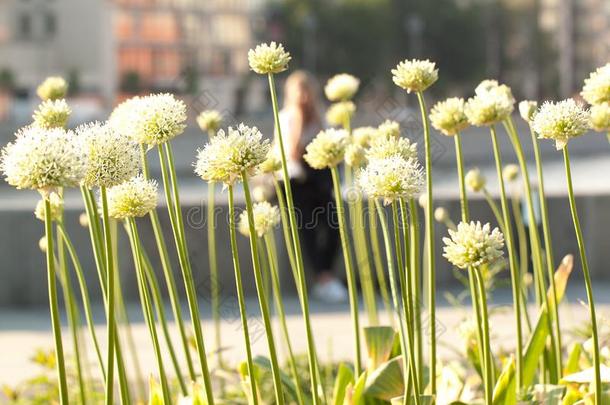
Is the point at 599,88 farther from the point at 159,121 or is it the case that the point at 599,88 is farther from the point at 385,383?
the point at 159,121

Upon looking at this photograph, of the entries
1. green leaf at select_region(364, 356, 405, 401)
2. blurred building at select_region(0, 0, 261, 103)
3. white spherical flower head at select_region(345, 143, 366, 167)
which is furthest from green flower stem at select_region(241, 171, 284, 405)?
blurred building at select_region(0, 0, 261, 103)

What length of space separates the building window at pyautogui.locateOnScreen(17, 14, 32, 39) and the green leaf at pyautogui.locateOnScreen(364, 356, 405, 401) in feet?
243

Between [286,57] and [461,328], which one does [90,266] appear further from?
[286,57]

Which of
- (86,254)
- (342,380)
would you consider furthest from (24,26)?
(342,380)

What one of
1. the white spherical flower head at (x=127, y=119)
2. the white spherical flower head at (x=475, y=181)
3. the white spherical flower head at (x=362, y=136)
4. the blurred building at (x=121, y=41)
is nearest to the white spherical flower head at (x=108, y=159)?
the white spherical flower head at (x=127, y=119)

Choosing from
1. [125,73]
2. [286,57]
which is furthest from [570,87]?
[286,57]

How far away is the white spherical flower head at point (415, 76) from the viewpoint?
216 centimetres

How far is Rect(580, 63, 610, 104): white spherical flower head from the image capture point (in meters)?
2.24

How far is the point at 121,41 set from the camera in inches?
3556

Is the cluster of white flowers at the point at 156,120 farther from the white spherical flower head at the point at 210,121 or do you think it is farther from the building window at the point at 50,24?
the building window at the point at 50,24

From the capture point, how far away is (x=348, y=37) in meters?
68.9

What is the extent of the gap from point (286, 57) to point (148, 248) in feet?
17.4

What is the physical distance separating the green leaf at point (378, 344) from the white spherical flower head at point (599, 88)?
73 cm

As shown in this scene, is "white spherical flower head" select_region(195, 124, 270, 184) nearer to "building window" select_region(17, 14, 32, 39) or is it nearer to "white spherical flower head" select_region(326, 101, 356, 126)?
"white spherical flower head" select_region(326, 101, 356, 126)
